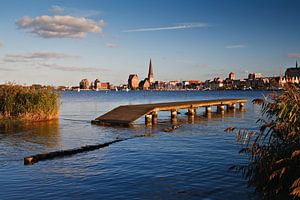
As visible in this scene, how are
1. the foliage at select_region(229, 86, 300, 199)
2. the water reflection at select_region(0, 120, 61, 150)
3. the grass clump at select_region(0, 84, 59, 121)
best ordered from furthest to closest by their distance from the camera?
the grass clump at select_region(0, 84, 59, 121), the water reflection at select_region(0, 120, 61, 150), the foliage at select_region(229, 86, 300, 199)

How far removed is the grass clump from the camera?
113ft

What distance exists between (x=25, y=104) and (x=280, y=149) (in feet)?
99.0

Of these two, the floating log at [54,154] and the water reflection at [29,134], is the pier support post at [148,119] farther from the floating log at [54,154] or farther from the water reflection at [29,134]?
the floating log at [54,154]

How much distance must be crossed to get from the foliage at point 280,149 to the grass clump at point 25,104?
28.2 meters

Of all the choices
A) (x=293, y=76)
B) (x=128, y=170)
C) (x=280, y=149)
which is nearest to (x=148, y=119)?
(x=128, y=170)

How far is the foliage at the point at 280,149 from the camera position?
30.0ft

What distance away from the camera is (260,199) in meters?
10.5

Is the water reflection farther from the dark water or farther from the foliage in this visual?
the foliage

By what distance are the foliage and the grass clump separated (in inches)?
1111

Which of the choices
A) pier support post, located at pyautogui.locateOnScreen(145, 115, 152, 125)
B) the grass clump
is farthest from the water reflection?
pier support post, located at pyautogui.locateOnScreen(145, 115, 152, 125)

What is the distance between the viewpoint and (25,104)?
113 ft

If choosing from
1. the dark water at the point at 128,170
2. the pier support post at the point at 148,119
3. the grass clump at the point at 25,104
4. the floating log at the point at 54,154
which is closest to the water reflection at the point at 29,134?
the dark water at the point at 128,170

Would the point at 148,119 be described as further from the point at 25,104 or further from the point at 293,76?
the point at 293,76

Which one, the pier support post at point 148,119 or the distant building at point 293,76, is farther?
the pier support post at point 148,119
